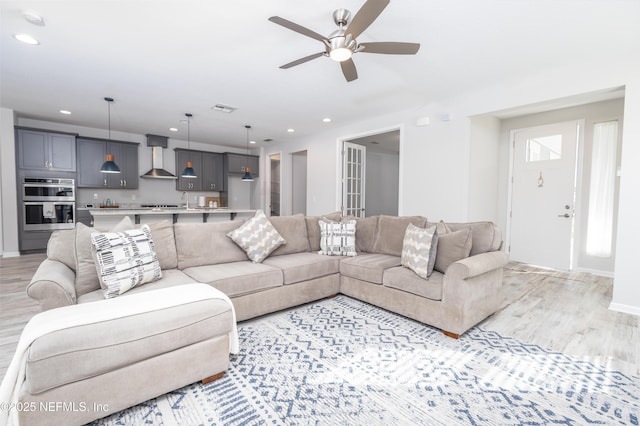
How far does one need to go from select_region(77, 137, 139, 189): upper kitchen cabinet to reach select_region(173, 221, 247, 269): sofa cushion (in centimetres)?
477

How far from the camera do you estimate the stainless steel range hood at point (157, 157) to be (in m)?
6.84

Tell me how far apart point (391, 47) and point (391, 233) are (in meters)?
1.91

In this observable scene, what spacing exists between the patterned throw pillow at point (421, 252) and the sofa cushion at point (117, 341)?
1.66 metres

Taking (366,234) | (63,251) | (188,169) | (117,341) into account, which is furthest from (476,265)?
(188,169)

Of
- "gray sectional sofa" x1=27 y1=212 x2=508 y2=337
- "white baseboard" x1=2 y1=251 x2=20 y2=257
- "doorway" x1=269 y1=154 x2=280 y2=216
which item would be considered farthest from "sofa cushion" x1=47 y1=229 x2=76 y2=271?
"doorway" x1=269 y1=154 x2=280 y2=216

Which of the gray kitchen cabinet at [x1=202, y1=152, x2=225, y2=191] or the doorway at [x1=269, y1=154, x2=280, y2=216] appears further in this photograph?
the doorway at [x1=269, y1=154, x2=280, y2=216]

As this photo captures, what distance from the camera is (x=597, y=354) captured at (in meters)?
2.14

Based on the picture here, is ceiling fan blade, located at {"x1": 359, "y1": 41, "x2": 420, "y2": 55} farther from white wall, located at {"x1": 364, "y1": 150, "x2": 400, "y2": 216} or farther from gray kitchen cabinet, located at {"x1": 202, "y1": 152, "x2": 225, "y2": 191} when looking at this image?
gray kitchen cabinet, located at {"x1": 202, "y1": 152, "x2": 225, "y2": 191}

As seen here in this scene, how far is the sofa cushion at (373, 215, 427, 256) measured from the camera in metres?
3.30

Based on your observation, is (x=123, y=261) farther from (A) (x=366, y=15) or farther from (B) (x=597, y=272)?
(B) (x=597, y=272)

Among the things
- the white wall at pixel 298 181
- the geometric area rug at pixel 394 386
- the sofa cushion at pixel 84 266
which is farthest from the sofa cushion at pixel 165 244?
the white wall at pixel 298 181

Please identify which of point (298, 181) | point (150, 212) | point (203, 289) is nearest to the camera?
point (203, 289)

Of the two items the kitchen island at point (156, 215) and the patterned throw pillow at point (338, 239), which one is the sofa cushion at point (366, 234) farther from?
the kitchen island at point (156, 215)

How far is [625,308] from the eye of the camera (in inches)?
116
